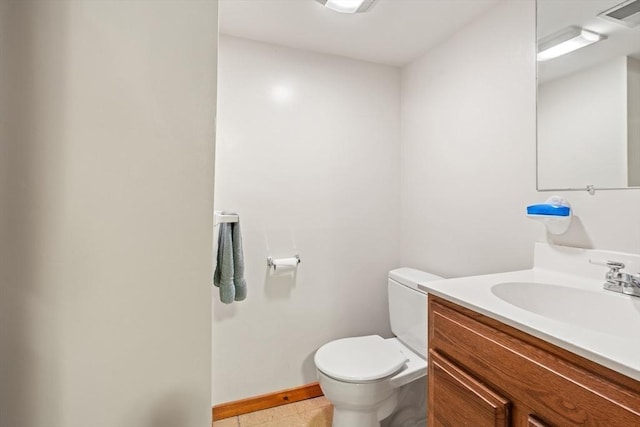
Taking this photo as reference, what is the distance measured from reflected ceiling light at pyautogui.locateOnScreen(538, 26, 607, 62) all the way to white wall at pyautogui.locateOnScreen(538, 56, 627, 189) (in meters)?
0.10

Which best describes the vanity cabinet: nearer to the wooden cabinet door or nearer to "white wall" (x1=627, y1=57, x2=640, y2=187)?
the wooden cabinet door

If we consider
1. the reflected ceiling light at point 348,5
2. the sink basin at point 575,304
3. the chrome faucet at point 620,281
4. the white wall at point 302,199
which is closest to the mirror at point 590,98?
Answer: the chrome faucet at point 620,281

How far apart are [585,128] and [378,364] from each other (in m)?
1.27

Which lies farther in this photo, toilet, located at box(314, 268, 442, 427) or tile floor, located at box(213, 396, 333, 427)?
tile floor, located at box(213, 396, 333, 427)

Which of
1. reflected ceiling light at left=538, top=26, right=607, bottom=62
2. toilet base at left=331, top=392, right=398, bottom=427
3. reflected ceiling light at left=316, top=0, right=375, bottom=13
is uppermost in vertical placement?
reflected ceiling light at left=316, top=0, right=375, bottom=13

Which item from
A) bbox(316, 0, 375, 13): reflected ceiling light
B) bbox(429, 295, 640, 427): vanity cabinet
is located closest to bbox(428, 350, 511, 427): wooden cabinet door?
bbox(429, 295, 640, 427): vanity cabinet

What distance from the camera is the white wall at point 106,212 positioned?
1.20 feet

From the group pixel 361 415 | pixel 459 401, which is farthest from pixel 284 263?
pixel 459 401

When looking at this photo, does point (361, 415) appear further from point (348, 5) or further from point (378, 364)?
point (348, 5)

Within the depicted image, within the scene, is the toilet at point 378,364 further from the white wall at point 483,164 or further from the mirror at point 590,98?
the mirror at point 590,98

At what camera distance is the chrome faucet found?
90 cm

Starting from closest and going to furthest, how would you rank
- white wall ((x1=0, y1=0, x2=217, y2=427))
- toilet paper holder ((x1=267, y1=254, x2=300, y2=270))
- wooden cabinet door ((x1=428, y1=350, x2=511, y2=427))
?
1. white wall ((x1=0, y1=0, x2=217, y2=427))
2. wooden cabinet door ((x1=428, y1=350, x2=511, y2=427))
3. toilet paper holder ((x1=267, y1=254, x2=300, y2=270))

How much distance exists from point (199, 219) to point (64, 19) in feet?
0.93

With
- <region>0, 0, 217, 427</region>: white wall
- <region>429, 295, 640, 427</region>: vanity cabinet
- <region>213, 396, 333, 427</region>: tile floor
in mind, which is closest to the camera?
<region>0, 0, 217, 427</region>: white wall
